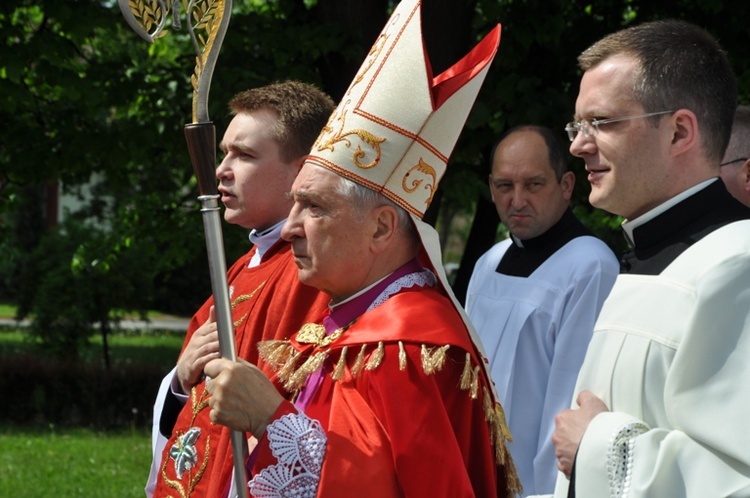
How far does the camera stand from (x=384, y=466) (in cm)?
257

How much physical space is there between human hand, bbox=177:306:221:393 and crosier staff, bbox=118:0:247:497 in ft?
1.61

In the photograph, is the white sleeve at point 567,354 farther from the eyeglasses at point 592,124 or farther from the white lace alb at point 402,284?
the eyeglasses at point 592,124

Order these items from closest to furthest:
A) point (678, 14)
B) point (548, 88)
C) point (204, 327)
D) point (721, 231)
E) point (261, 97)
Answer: point (721, 231) < point (204, 327) < point (261, 97) < point (548, 88) < point (678, 14)

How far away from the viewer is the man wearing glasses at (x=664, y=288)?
7.16 ft

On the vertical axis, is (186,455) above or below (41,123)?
below

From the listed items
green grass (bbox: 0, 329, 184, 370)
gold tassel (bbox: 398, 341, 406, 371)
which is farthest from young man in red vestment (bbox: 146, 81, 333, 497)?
green grass (bbox: 0, 329, 184, 370)

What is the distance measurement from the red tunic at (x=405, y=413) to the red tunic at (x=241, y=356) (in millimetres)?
531

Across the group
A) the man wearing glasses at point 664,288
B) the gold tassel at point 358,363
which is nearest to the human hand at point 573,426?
the man wearing glasses at point 664,288

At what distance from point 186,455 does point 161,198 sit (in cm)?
747

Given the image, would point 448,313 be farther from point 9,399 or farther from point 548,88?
point 9,399

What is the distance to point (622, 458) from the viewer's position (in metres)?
2.27

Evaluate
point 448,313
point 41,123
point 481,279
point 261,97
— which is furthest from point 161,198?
point 448,313

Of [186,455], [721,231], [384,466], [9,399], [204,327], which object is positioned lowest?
[9,399]

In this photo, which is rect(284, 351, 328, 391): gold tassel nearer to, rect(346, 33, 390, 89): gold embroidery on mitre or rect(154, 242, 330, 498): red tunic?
rect(154, 242, 330, 498): red tunic
